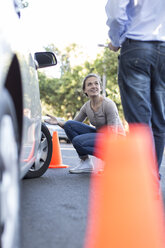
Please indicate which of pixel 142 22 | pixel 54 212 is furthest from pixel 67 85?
pixel 54 212

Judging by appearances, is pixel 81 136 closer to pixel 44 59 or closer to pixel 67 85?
pixel 44 59

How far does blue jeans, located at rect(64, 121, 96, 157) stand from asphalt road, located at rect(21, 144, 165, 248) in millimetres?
437

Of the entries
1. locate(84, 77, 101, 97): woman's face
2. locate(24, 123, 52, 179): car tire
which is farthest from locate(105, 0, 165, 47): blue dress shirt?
locate(24, 123, 52, 179): car tire

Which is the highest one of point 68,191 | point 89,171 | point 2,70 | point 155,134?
point 2,70

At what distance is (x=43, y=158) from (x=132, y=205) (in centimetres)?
209

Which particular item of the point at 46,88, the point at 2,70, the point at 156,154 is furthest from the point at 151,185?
the point at 46,88

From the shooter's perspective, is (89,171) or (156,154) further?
(89,171)

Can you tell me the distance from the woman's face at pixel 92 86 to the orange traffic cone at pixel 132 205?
54.1 inches

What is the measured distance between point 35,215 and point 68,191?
0.96m

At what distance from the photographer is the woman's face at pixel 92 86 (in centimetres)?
460

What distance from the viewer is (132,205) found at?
2.45 metres

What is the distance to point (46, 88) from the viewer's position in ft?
113

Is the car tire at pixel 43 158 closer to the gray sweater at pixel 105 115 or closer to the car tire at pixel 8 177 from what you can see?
the gray sweater at pixel 105 115

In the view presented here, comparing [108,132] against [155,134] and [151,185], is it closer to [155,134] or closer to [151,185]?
[155,134]
